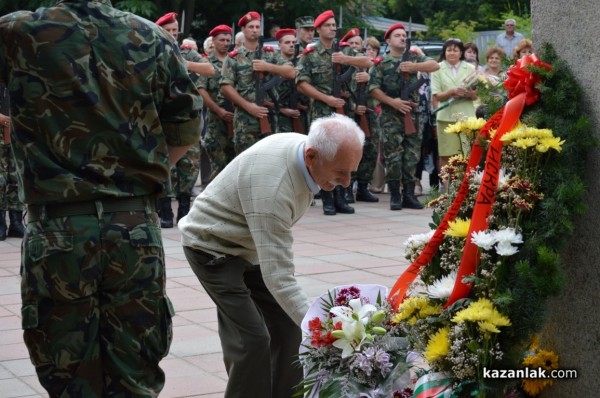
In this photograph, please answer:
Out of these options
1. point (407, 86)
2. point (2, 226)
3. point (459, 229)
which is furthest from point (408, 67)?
point (459, 229)

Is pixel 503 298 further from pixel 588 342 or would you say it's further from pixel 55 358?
pixel 55 358

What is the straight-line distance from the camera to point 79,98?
3553 millimetres

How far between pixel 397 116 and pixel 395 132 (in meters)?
0.19

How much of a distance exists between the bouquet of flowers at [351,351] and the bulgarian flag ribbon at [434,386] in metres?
0.11

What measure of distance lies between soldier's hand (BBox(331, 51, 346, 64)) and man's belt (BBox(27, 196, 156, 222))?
9.27 meters

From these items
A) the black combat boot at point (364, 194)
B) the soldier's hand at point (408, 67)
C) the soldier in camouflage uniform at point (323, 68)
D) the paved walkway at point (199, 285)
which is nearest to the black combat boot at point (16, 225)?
the paved walkway at point (199, 285)

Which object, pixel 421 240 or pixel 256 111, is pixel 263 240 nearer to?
pixel 421 240

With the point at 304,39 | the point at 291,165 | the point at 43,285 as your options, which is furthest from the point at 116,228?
the point at 304,39

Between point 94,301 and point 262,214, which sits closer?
point 94,301

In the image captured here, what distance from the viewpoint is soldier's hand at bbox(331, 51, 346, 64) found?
12.7m

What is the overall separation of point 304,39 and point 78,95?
442 inches

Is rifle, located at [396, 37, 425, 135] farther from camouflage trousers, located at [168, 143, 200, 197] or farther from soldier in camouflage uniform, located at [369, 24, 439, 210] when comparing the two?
camouflage trousers, located at [168, 143, 200, 197]

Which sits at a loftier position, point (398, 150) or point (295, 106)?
point (295, 106)

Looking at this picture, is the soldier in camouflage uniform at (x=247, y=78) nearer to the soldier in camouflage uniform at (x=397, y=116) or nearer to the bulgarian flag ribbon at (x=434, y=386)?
the soldier in camouflage uniform at (x=397, y=116)
